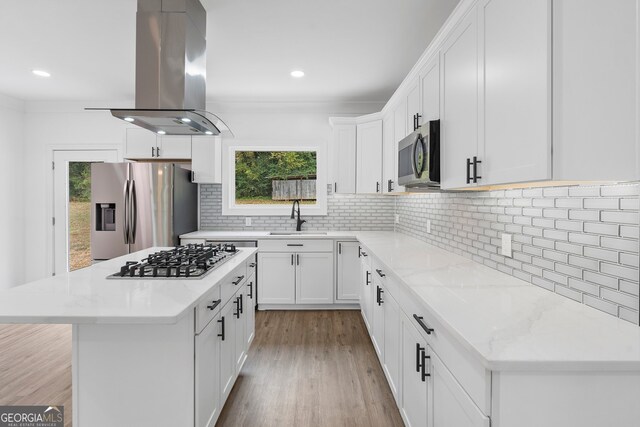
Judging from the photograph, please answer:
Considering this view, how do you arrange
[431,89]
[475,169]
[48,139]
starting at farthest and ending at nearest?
[48,139] < [431,89] < [475,169]

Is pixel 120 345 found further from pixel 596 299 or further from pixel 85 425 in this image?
pixel 596 299

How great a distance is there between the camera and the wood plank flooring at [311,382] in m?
2.17

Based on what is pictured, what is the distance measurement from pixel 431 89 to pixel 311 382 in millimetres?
2187

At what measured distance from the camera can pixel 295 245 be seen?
13.7ft

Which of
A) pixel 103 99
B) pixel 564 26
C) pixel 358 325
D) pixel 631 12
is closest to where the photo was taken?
pixel 631 12

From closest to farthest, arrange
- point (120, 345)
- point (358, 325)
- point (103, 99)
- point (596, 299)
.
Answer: point (596, 299) < point (120, 345) < point (358, 325) < point (103, 99)

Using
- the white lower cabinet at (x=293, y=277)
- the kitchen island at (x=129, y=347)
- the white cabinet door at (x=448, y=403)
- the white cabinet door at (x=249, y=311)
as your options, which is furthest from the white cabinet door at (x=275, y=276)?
the white cabinet door at (x=448, y=403)

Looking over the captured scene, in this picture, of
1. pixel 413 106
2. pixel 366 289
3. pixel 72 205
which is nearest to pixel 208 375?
pixel 366 289

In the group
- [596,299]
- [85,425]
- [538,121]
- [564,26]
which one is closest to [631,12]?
[564,26]

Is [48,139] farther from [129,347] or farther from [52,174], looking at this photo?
[129,347]

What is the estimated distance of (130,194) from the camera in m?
3.97

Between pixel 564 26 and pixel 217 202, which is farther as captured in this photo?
pixel 217 202

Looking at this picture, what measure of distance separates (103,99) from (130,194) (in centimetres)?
165

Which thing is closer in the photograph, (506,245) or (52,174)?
(506,245)
